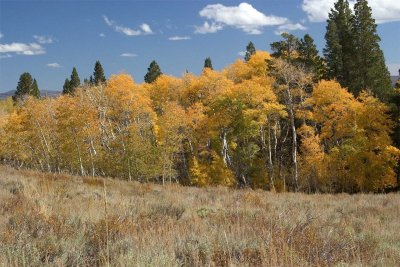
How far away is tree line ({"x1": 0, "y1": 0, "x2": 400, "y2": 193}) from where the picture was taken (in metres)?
40.7

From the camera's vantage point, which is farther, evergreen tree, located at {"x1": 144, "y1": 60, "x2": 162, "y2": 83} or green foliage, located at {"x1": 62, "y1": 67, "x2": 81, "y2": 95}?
green foliage, located at {"x1": 62, "y1": 67, "x2": 81, "y2": 95}

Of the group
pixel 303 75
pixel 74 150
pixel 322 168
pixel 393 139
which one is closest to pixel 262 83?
→ pixel 303 75

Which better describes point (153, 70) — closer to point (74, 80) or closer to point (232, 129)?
point (74, 80)

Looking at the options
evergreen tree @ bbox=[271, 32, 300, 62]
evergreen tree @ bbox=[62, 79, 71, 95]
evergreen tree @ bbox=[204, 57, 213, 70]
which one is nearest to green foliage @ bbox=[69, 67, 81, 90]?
evergreen tree @ bbox=[62, 79, 71, 95]

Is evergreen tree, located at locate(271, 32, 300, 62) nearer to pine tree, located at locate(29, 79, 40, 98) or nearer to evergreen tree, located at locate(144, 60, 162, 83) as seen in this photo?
evergreen tree, located at locate(144, 60, 162, 83)

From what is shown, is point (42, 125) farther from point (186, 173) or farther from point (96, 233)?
point (96, 233)

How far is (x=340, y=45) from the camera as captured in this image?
53.6 m

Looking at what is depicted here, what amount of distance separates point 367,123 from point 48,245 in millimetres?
39074

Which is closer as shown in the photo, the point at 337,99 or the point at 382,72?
the point at 337,99

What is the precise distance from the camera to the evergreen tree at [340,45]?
165 feet

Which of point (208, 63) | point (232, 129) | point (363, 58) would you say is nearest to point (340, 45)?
point (363, 58)

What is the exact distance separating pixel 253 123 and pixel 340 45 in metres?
19.8

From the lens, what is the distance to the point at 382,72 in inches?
1928

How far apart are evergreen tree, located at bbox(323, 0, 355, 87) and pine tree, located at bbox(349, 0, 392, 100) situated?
0.87 m
